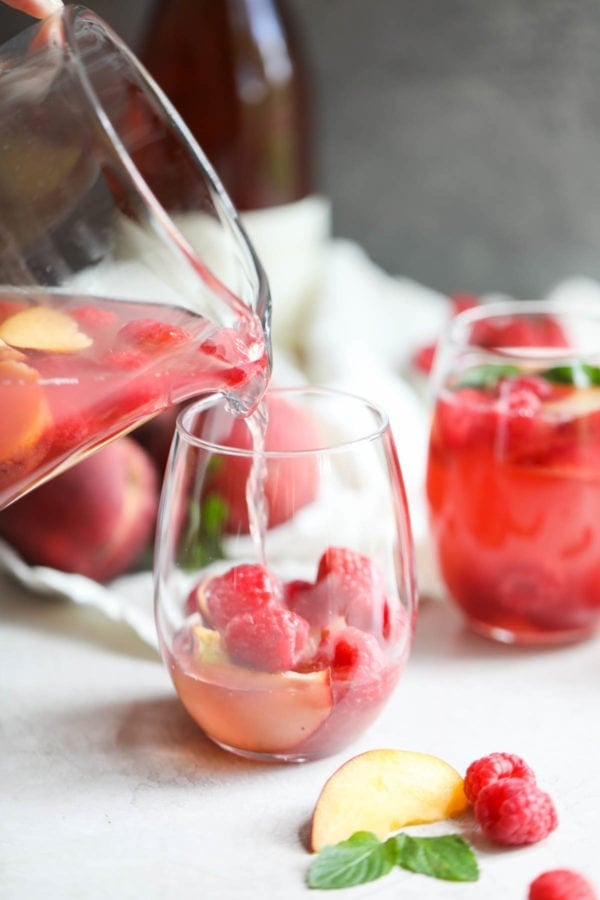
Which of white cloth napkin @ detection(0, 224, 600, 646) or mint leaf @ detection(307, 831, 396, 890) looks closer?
mint leaf @ detection(307, 831, 396, 890)

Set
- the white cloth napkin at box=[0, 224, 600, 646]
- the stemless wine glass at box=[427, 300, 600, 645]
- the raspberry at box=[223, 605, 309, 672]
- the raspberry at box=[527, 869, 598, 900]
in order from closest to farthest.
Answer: the raspberry at box=[527, 869, 598, 900] → the raspberry at box=[223, 605, 309, 672] → the stemless wine glass at box=[427, 300, 600, 645] → the white cloth napkin at box=[0, 224, 600, 646]

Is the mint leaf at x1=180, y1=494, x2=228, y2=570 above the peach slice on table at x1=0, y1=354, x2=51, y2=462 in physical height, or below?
below

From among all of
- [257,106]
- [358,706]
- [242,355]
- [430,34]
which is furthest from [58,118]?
[430,34]

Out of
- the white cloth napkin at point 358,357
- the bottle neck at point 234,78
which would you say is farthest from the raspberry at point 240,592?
the bottle neck at point 234,78

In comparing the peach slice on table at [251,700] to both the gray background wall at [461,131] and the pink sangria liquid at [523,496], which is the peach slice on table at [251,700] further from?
the gray background wall at [461,131]

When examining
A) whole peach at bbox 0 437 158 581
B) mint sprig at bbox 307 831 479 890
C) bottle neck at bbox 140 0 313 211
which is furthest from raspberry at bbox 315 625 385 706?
bottle neck at bbox 140 0 313 211

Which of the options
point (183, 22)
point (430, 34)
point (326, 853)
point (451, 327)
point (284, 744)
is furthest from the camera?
point (430, 34)

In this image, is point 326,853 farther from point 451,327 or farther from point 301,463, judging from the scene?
point 451,327

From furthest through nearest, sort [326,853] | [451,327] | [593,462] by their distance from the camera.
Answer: [451,327] → [593,462] → [326,853]

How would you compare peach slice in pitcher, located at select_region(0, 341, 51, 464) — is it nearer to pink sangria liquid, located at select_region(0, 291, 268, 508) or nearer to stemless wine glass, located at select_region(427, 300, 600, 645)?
pink sangria liquid, located at select_region(0, 291, 268, 508)
